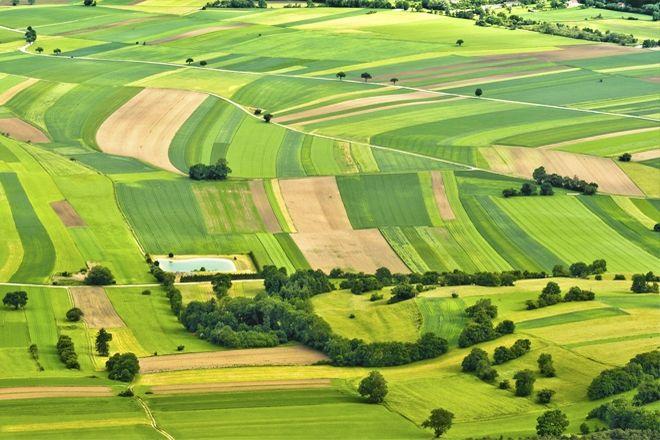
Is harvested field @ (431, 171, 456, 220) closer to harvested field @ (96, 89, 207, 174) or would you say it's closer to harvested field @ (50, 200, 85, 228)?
harvested field @ (96, 89, 207, 174)

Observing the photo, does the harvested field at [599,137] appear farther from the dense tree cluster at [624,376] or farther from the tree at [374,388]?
the tree at [374,388]

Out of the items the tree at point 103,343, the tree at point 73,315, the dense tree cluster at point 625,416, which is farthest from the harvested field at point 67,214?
the dense tree cluster at point 625,416

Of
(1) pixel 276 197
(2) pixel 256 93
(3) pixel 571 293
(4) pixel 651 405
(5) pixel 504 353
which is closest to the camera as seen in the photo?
(4) pixel 651 405

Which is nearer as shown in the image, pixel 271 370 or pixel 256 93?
pixel 271 370

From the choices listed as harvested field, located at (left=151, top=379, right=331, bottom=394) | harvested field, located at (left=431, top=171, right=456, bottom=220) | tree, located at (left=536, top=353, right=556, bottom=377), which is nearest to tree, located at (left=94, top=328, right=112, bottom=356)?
harvested field, located at (left=151, top=379, right=331, bottom=394)

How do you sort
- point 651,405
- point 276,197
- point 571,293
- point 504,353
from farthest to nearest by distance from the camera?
point 276,197, point 571,293, point 504,353, point 651,405

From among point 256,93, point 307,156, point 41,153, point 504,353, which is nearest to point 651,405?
point 504,353

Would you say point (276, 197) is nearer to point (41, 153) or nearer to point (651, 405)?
point (41, 153)

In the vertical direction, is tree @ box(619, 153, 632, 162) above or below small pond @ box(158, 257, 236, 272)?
above
